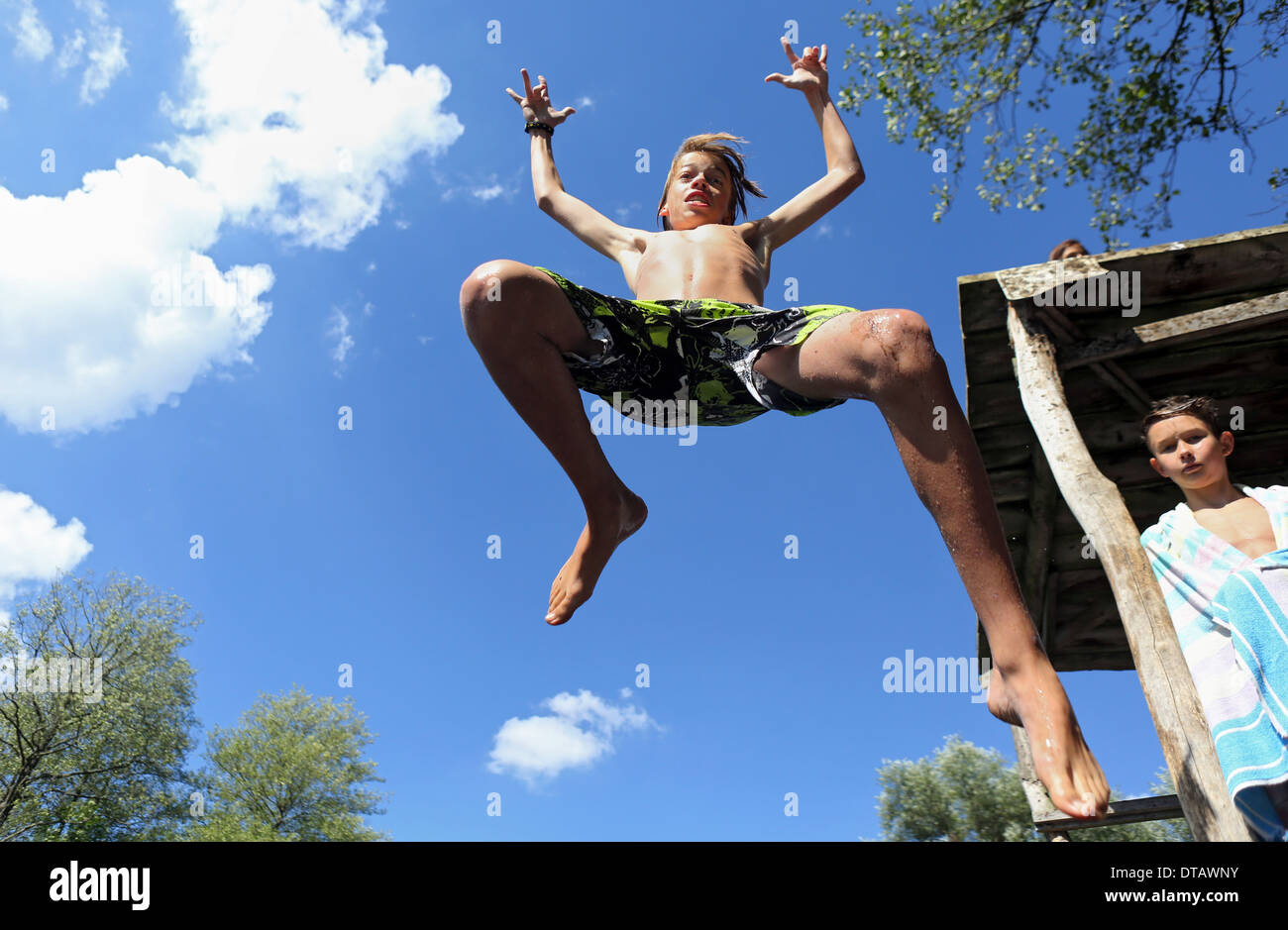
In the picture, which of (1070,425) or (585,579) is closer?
(585,579)

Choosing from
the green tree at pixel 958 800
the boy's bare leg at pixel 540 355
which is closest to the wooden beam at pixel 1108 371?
the boy's bare leg at pixel 540 355

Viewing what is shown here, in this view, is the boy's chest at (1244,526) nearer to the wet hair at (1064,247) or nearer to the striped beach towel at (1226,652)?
the striped beach towel at (1226,652)

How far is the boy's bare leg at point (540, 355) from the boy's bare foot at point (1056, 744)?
4.11 ft

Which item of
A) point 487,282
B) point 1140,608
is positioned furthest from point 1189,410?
point 487,282

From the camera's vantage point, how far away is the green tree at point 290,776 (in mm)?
22281

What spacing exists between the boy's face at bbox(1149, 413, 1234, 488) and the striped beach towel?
159 millimetres

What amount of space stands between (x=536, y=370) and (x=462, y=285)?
11.2 inches

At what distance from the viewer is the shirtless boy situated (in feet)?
5.76

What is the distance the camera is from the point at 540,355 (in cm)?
206

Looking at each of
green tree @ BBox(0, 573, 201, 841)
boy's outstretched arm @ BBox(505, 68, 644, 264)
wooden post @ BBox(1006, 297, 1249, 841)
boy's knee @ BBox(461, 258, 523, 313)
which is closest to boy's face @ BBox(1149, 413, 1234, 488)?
wooden post @ BBox(1006, 297, 1249, 841)

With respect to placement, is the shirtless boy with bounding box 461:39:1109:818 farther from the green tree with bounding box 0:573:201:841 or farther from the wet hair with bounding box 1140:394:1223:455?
the green tree with bounding box 0:573:201:841
